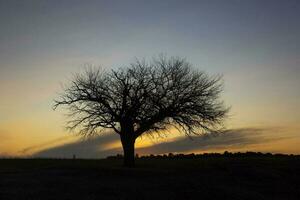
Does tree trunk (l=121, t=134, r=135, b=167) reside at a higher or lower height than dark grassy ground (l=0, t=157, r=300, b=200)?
higher

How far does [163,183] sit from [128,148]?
59.6 feet

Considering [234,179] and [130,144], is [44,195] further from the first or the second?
[130,144]

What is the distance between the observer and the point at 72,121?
5509cm

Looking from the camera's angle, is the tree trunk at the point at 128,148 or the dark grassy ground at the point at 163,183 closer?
the dark grassy ground at the point at 163,183

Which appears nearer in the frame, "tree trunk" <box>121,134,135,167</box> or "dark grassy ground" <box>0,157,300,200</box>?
"dark grassy ground" <box>0,157,300,200</box>

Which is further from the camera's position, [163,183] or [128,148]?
[128,148]

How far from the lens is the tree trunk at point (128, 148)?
53.4 metres

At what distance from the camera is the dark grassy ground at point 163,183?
95.0 feet

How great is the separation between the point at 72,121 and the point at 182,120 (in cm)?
1223

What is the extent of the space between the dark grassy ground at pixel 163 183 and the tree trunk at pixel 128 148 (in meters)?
4.33

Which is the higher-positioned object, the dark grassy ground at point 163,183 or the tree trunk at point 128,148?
the tree trunk at point 128,148

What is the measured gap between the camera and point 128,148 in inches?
2116

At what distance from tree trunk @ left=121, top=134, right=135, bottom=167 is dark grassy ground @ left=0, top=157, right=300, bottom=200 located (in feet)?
14.2

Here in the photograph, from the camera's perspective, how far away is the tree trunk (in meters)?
53.4
